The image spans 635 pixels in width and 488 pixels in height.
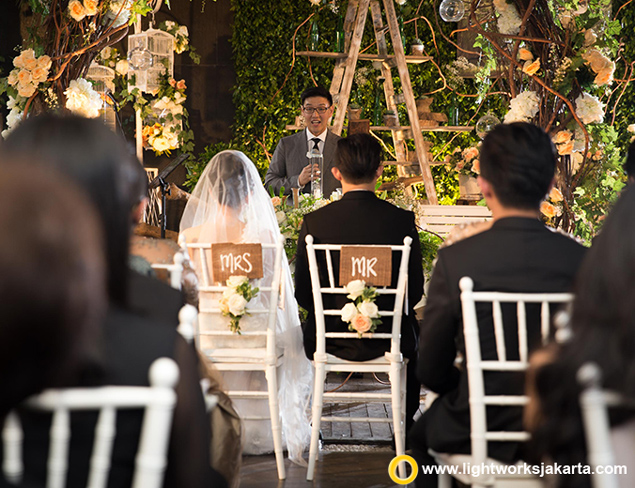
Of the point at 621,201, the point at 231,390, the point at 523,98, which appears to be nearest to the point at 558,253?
the point at 621,201

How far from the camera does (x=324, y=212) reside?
312cm

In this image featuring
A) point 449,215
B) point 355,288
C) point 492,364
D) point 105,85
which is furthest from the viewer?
point 449,215

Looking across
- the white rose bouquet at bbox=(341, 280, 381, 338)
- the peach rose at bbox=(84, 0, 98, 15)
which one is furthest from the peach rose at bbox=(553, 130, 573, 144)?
the peach rose at bbox=(84, 0, 98, 15)

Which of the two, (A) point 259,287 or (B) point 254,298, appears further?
(B) point 254,298

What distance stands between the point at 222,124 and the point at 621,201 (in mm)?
7476

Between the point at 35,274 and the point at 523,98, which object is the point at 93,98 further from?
the point at 35,274

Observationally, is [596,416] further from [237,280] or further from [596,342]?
[237,280]

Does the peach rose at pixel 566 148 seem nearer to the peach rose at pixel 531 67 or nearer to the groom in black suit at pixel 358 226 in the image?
the peach rose at pixel 531 67

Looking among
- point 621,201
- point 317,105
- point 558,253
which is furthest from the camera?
point 317,105

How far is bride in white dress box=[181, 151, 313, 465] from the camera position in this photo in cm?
326

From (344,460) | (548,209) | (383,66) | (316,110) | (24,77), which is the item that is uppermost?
(383,66)

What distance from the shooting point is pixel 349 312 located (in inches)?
115

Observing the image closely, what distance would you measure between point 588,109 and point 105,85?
2.75m

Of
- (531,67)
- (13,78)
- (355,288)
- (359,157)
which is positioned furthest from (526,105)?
(13,78)
